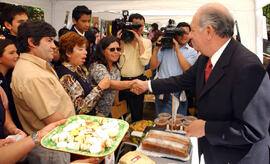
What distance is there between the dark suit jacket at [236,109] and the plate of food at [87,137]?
0.64m

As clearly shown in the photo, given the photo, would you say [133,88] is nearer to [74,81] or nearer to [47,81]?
[74,81]

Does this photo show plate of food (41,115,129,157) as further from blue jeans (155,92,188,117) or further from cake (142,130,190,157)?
blue jeans (155,92,188,117)

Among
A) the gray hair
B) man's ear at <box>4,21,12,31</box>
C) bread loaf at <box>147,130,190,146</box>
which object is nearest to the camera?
the gray hair

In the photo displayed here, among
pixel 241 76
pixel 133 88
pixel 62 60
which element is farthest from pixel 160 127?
pixel 62 60

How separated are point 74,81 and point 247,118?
1603 mm

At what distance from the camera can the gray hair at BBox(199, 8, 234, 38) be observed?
4.57 ft

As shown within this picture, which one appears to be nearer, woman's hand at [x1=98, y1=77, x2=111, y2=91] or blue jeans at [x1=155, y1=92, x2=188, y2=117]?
woman's hand at [x1=98, y1=77, x2=111, y2=91]

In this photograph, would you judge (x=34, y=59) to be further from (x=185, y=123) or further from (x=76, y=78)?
(x=185, y=123)

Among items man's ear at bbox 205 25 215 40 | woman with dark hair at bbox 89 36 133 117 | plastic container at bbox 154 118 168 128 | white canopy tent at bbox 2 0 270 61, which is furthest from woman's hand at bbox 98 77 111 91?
white canopy tent at bbox 2 0 270 61

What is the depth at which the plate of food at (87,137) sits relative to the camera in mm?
1270

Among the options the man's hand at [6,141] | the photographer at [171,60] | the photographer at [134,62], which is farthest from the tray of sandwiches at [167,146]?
the photographer at [134,62]

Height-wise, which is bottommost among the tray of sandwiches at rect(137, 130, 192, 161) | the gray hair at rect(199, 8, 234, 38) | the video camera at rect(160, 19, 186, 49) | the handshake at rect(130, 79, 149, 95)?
the tray of sandwiches at rect(137, 130, 192, 161)

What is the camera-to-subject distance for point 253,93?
1.24 metres

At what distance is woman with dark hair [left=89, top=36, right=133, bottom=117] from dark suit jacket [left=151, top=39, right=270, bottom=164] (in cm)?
135
